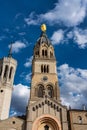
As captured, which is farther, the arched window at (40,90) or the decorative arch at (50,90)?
the decorative arch at (50,90)

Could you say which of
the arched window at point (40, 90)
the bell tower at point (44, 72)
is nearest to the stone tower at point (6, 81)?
the bell tower at point (44, 72)

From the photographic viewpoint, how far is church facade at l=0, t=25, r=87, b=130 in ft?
143

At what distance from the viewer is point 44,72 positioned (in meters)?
59.2

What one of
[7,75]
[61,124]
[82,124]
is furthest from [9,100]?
[82,124]

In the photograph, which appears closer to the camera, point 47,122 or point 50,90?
point 47,122

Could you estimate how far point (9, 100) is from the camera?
50.7 metres

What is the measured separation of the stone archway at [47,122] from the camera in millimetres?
43875

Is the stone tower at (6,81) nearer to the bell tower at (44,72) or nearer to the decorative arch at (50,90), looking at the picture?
the bell tower at (44,72)

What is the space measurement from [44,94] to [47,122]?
795 centimetres

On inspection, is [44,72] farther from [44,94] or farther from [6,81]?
[6,81]

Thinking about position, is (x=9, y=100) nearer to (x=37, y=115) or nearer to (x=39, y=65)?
(x=37, y=115)

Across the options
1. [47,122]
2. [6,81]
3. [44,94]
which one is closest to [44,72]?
[44,94]

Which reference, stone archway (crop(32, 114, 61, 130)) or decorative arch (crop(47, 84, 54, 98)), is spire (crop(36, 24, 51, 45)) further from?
stone archway (crop(32, 114, 61, 130))

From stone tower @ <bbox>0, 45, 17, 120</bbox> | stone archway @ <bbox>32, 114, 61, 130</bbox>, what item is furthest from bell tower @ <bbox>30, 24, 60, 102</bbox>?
stone archway @ <bbox>32, 114, 61, 130</bbox>
